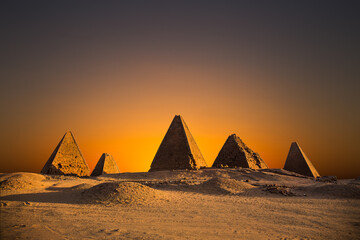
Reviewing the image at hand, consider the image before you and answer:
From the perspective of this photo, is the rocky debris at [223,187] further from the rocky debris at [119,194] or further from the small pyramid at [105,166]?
the small pyramid at [105,166]

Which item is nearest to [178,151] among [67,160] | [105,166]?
[67,160]

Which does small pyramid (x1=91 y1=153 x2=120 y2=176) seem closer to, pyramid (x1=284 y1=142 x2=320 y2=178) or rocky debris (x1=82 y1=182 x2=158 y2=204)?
pyramid (x1=284 y1=142 x2=320 y2=178)

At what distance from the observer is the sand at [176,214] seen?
5043 mm

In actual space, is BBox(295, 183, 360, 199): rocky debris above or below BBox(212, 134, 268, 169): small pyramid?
below

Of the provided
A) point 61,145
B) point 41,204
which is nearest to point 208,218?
point 41,204

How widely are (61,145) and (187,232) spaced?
1630 cm

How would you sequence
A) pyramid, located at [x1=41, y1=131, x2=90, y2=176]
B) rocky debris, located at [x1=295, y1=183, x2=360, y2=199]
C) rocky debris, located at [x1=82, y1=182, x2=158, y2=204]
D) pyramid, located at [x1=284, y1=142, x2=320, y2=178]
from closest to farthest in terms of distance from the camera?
rocky debris, located at [x1=82, y1=182, x2=158, y2=204]
rocky debris, located at [x1=295, y1=183, x2=360, y2=199]
pyramid, located at [x1=41, y1=131, x2=90, y2=176]
pyramid, located at [x1=284, y1=142, x2=320, y2=178]

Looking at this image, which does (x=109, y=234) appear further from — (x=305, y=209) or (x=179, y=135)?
(x=179, y=135)

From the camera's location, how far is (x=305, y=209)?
7500mm

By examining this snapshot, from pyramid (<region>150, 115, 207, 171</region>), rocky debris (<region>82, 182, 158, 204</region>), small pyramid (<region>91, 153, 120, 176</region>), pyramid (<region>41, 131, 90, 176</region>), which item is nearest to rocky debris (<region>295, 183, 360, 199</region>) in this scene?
rocky debris (<region>82, 182, 158, 204</region>)

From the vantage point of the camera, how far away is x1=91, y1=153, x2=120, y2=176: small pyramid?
80.5ft

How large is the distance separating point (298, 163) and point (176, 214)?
1875 cm

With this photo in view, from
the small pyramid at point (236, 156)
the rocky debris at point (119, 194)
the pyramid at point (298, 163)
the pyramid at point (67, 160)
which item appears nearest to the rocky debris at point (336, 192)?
the rocky debris at point (119, 194)

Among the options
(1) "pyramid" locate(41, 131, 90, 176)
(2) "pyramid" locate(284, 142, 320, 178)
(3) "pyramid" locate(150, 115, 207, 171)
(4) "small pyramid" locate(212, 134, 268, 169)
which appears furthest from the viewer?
(2) "pyramid" locate(284, 142, 320, 178)
